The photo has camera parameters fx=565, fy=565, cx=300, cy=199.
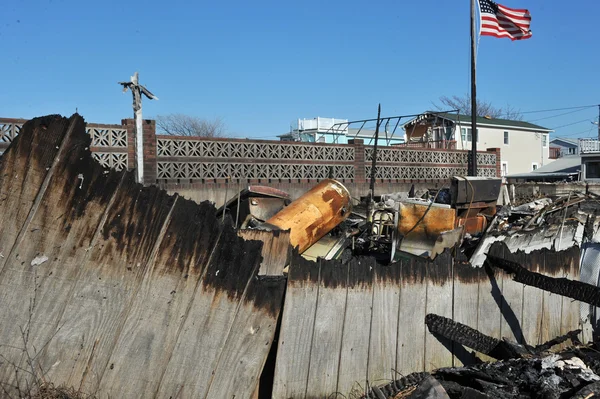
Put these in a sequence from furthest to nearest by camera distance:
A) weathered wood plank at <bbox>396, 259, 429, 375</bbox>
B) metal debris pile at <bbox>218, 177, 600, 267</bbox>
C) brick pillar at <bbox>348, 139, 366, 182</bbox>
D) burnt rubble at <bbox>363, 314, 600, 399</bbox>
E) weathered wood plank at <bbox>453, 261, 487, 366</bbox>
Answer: brick pillar at <bbox>348, 139, 366, 182</bbox> < metal debris pile at <bbox>218, 177, 600, 267</bbox> < weathered wood plank at <bbox>453, 261, 487, 366</bbox> < weathered wood plank at <bbox>396, 259, 429, 375</bbox> < burnt rubble at <bbox>363, 314, 600, 399</bbox>

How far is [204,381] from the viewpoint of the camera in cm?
310

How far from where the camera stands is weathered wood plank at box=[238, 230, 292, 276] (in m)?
4.34

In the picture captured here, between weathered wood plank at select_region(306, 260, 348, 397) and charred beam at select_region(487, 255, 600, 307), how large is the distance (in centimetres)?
133

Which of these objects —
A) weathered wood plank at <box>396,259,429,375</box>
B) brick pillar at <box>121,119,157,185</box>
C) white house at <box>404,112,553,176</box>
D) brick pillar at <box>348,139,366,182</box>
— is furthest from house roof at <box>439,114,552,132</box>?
weathered wood plank at <box>396,259,429,375</box>

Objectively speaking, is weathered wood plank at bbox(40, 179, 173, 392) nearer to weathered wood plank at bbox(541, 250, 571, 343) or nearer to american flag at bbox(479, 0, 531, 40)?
weathered wood plank at bbox(541, 250, 571, 343)

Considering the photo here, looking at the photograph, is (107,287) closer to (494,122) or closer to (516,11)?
(516,11)

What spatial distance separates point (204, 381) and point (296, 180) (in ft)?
40.0

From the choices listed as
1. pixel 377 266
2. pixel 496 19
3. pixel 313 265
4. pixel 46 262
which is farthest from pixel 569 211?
pixel 496 19

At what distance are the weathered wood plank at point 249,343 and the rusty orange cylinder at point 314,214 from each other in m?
3.48

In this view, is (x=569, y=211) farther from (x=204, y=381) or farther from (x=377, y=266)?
(x=204, y=381)

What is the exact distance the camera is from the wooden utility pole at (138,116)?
11.5 meters

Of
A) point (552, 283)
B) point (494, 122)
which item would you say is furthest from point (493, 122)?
point (552, 283)

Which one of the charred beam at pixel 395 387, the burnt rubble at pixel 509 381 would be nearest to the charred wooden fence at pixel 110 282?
the charred beam at pixel 395 387

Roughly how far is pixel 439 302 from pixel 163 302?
6.20ft
